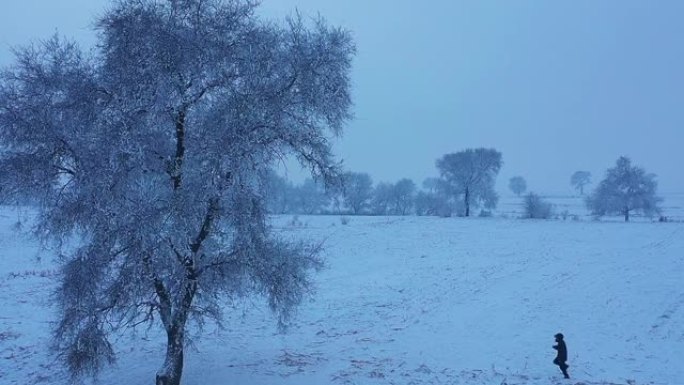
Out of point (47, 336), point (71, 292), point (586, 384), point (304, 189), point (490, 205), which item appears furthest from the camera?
point (304, 189)

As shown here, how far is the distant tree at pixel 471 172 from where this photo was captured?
79.8m

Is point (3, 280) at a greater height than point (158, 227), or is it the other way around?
point (158, 227)

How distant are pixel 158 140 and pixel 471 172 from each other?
7323 cm

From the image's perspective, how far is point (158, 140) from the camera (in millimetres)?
10680

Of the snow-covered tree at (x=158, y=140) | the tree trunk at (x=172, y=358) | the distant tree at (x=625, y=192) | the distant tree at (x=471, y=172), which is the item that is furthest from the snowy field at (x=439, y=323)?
the distant tree at (x=471, y=172)

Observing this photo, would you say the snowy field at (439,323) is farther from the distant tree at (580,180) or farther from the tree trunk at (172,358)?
the distant tree at (580,180)

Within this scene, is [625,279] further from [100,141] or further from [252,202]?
[100,141]

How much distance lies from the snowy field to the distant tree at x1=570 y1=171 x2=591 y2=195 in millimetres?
151208

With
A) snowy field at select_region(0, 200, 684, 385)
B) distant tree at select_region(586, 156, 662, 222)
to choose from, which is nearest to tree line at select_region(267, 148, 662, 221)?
distant tree at select_region(586, 156, 662, 222)

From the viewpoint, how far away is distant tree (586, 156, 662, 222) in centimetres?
6669

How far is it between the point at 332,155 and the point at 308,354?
327 inches

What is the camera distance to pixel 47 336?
61.9 ft

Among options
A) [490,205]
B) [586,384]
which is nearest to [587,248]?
[586,384]

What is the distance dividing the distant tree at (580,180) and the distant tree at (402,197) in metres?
85.1
